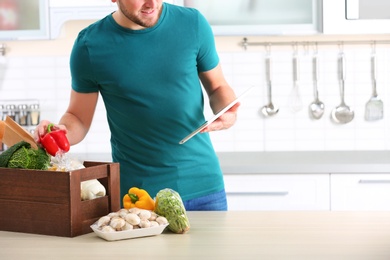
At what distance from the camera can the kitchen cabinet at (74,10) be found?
3852 millimetres

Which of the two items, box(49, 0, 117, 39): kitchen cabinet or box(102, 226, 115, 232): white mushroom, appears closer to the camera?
box(102, 226, 115, 232): white mushroom

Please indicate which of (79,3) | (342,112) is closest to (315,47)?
(342,112)

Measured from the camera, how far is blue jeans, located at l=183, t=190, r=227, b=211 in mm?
2572

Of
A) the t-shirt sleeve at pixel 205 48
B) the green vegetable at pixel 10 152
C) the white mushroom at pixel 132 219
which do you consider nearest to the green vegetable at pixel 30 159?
the green vegetable at pixel 10 152

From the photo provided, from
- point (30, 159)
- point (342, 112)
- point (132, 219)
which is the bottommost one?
point (132, 219)

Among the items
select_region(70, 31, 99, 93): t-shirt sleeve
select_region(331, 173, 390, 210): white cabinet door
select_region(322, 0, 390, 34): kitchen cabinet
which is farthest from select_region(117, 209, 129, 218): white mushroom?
select_region(322, 0, 390, 34): kitchen cabinet

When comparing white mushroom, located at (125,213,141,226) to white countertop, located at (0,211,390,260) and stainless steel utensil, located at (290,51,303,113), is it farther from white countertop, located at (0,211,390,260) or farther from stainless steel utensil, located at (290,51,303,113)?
stainless steel utensil, located at (290,51,303,113)

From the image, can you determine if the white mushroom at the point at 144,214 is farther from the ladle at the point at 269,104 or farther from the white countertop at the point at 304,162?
the ladle at the point at 269,104

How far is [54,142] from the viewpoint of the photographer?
79.4 inches

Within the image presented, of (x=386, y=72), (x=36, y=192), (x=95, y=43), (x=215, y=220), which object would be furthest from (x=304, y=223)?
(x=386, y=72)

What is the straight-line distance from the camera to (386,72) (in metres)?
4.11

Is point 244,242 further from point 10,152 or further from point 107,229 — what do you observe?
point 10,152

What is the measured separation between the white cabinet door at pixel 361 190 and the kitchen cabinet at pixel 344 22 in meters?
0.73

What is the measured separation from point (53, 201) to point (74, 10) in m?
2.08
